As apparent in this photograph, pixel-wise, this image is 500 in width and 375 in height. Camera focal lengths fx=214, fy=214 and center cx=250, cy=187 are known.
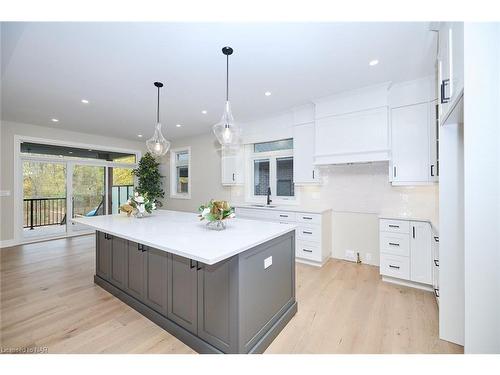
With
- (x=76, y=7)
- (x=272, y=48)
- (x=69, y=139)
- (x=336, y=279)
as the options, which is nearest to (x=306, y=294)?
(x=336, y=279)

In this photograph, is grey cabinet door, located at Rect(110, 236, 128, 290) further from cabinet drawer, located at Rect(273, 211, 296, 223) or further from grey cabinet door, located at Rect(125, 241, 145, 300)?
cabinet drawer, located at Rect(273, 211, 296, 223)

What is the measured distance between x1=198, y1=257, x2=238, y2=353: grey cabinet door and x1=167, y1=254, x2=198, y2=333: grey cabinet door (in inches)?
Result: 2.7

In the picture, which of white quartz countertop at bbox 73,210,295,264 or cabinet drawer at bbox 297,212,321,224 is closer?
white quartz countertop at bbox 73,210,295,264

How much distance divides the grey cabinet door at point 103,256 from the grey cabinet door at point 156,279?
2.72 ft

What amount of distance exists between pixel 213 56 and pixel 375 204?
3.08 m

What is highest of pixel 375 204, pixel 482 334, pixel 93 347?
pixel 375 204

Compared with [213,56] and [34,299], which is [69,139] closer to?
[34,299]

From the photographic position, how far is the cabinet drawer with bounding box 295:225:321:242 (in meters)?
3.34

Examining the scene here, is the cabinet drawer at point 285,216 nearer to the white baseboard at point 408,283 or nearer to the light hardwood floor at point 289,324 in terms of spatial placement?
the light hardwood floor at point 289,324

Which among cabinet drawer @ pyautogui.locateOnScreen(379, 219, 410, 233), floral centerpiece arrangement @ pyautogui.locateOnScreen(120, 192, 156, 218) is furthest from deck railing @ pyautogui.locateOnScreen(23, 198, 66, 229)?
cabinet drawer @ pyautogui.locateOnScreen(379, 219, 410, 233)

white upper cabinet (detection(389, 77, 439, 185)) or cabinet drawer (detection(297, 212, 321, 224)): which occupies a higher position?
white upper cabinet (detection(389, 77, 439, 185))

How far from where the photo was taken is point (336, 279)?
2.91 metres

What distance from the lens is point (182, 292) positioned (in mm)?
1747

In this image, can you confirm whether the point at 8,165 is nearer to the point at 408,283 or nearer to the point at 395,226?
the point at 395,226
